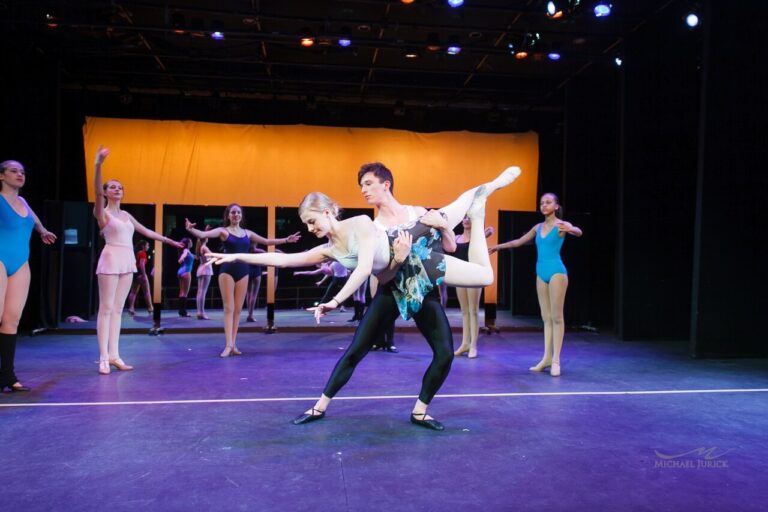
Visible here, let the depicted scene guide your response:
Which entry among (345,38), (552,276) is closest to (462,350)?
(552,276)

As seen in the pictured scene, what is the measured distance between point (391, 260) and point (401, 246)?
0.13 meters

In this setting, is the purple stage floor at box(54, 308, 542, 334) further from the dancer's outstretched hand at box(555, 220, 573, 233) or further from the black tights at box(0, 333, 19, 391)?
the black tights at box(0, 333, 19, 391)

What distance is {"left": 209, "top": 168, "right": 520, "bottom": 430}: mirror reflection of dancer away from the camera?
3.14 metres

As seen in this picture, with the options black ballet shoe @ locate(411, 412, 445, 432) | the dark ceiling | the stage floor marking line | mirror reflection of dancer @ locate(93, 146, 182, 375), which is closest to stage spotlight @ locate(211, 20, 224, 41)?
Answer: the dark ceiling

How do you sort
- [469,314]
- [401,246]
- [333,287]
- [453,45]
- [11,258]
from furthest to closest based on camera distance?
1. [333,287]
2. [453,45]
3. [469,314]
4. [11,258]
5. [401,246]

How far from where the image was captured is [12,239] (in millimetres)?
4457

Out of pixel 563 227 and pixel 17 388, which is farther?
pixel 563 227

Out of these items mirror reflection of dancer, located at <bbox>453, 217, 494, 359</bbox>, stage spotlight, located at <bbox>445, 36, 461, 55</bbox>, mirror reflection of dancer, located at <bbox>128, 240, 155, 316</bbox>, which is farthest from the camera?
mirror reflection of dancer, located at <bbox>128, 240, 155, 316</bbox>

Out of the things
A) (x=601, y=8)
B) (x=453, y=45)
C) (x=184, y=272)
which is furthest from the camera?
(x=184, y=272)

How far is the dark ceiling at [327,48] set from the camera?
26.8ft

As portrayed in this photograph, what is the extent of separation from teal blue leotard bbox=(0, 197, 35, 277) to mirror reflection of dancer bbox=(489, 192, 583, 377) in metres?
4.55

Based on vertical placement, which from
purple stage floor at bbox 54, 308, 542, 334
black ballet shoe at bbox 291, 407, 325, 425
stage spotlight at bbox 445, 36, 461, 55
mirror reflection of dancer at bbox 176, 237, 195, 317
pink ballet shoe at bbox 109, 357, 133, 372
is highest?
stage spotlight at bbox 445, 36, 461, 55

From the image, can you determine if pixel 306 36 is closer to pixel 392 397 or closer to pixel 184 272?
pixel 184 272

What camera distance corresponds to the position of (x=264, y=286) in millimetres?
12047
